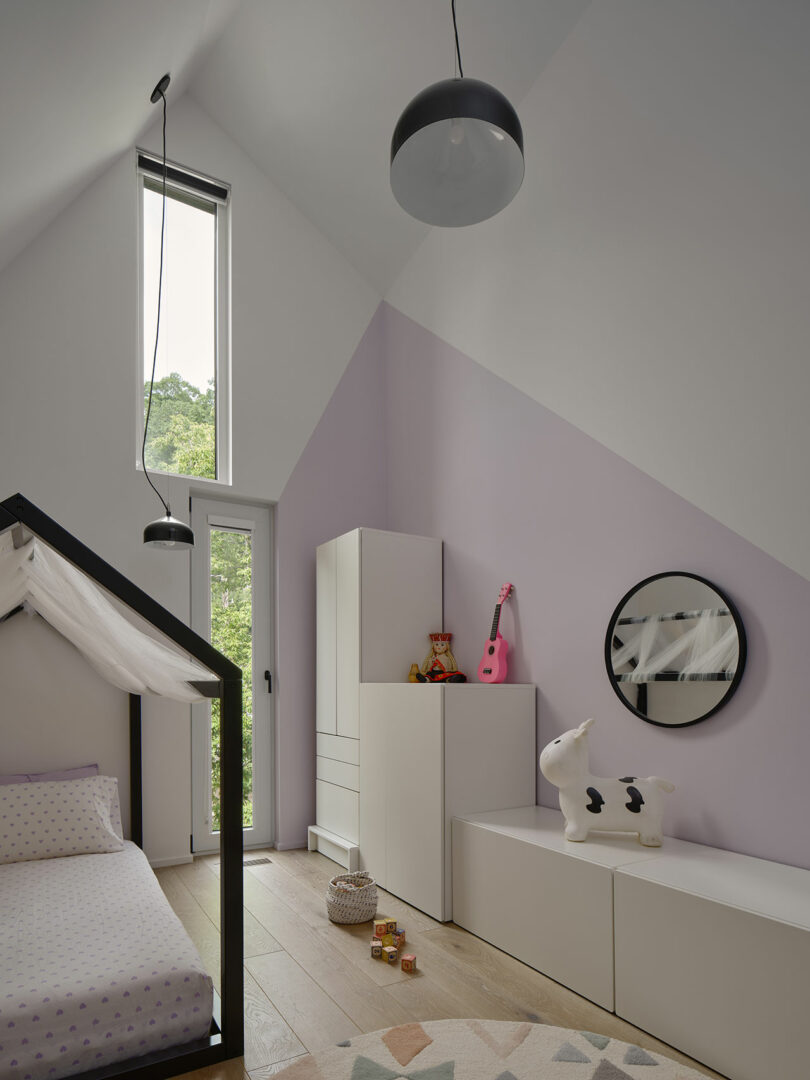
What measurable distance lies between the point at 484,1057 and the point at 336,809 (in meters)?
2.12

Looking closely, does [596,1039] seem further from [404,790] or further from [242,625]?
[242,625]

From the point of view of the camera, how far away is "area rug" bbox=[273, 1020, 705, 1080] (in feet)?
6.36

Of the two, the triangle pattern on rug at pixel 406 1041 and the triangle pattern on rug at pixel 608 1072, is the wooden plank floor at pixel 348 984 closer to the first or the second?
the triangle pattern on rug at pixel 406 1041

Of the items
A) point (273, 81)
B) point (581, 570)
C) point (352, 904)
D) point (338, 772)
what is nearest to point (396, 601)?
point (338, 772)

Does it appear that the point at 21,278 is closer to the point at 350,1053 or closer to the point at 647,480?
the point at 647,480

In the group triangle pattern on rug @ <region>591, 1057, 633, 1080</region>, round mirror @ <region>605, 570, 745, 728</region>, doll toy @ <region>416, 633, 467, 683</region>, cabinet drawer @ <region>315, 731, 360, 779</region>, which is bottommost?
triangle pattern on rug @ <region>591, 1057, 633, 1080</region>

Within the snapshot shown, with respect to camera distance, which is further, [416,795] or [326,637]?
[326,637]

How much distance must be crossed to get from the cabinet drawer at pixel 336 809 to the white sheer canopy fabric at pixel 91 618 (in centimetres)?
136

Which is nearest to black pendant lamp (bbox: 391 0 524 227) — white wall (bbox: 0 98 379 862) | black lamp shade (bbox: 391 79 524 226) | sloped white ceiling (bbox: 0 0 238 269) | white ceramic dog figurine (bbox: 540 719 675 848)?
black lamp shade (bbox: 391 79 524 226)

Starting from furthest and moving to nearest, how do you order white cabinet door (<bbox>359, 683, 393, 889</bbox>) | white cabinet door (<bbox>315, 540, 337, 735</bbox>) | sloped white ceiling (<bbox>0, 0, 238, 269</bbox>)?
white cabinet door (<bbox>315, 540, 337, 735</bbox>) < white cabinet door (<bbox>359, 683, 393, 889</bbox>) < sloped white ceiling (<bbox>0, 0, 238, 269</bbox>)

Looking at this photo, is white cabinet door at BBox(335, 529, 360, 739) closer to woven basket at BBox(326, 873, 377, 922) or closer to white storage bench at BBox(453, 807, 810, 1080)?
woven basket at BBox(326, 873, 377, 922)

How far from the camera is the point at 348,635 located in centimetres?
400

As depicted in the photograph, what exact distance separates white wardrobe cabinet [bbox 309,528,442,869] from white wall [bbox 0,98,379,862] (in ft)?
1.57

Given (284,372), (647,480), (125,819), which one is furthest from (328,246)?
(125,819)
